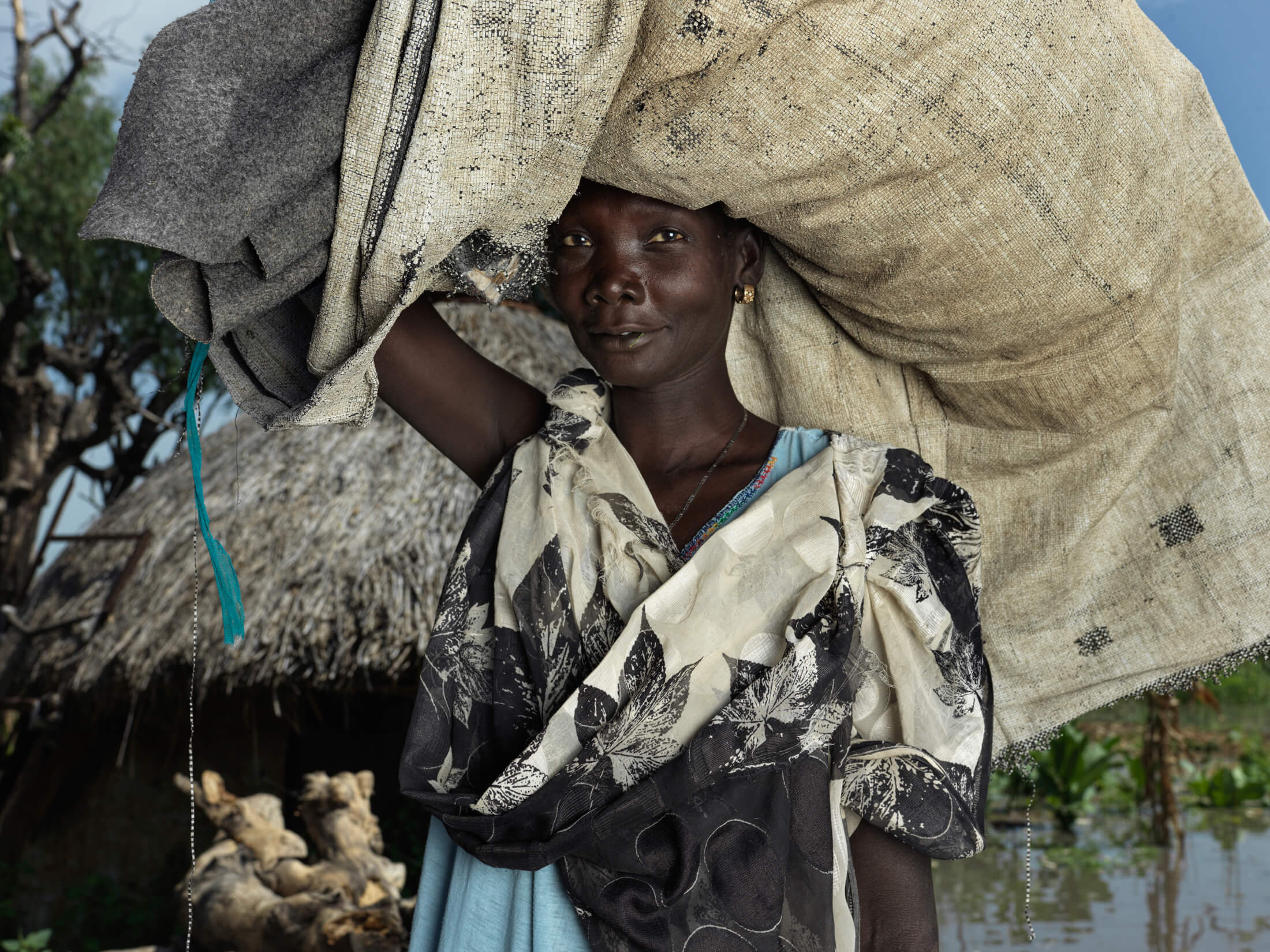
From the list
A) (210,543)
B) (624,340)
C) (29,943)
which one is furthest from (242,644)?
(624,340)

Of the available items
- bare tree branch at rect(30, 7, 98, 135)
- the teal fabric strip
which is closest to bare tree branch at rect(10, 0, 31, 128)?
bare tree branch at rect(30, 7, 98, 135)

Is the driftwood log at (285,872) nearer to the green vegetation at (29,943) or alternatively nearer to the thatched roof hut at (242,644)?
the thatched roof hut at (242,644)

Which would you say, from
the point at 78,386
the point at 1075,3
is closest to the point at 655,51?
the point at 1075,3

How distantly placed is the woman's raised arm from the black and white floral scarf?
0.38 ft

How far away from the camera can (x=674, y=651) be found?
122cm

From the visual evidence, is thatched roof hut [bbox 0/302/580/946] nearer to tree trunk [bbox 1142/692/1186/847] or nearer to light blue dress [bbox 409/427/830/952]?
light blue dress [bbox 409/427/830/952]

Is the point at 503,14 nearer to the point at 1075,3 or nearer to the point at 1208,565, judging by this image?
the point at 1075,3

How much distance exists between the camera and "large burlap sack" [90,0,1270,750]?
44.4 inches

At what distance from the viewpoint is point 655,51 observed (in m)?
1.14

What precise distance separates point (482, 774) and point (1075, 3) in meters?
1.12

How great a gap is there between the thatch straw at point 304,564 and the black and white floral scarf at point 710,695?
10.8 feet

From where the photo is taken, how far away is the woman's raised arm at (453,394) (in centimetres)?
144

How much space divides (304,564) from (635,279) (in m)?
3.83

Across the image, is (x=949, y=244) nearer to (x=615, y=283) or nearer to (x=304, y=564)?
(x=615, y=283)
